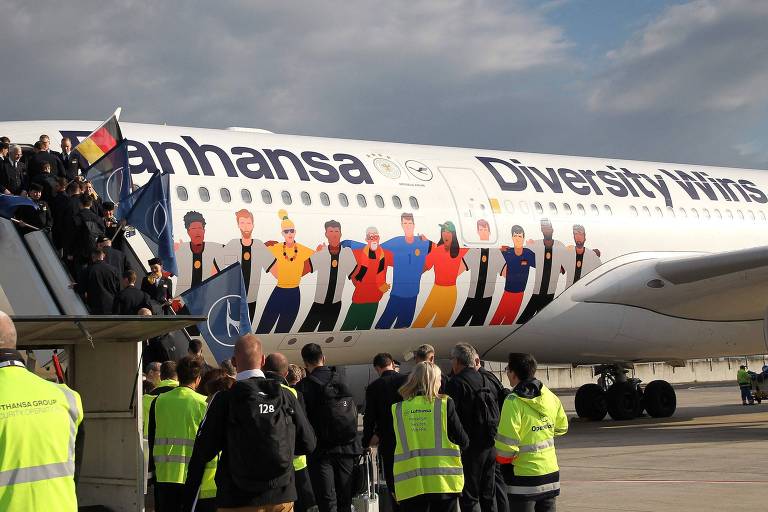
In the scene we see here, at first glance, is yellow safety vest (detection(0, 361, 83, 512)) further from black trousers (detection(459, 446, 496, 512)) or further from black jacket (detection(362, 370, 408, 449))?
black trousers (detection(459, 446, 496, 512))

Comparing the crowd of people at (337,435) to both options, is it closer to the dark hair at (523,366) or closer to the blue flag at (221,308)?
the dark hair at (523,366)

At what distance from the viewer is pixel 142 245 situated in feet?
43.7

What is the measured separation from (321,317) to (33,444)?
36.7 ft

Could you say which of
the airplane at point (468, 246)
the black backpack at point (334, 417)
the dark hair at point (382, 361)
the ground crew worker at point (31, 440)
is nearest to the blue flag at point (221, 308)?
the airplane at point (468, 246)

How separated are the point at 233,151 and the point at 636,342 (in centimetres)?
857

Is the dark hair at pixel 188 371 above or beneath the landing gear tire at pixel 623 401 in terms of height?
above

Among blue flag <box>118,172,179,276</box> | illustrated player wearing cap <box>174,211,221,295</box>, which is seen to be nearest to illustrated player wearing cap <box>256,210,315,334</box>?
illustrated player wearing cap <box>174,211,221,295</box>

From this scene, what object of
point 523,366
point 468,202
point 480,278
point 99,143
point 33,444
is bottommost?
point 33,444

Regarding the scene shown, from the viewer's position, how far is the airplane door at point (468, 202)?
54.0 ft

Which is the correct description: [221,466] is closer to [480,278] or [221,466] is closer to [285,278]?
[285,278]

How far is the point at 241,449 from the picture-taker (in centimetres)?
529

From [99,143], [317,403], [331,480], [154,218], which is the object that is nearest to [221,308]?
[154,218]

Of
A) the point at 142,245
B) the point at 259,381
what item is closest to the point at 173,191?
the point at 142,245

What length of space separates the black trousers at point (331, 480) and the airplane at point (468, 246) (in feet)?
13.4
